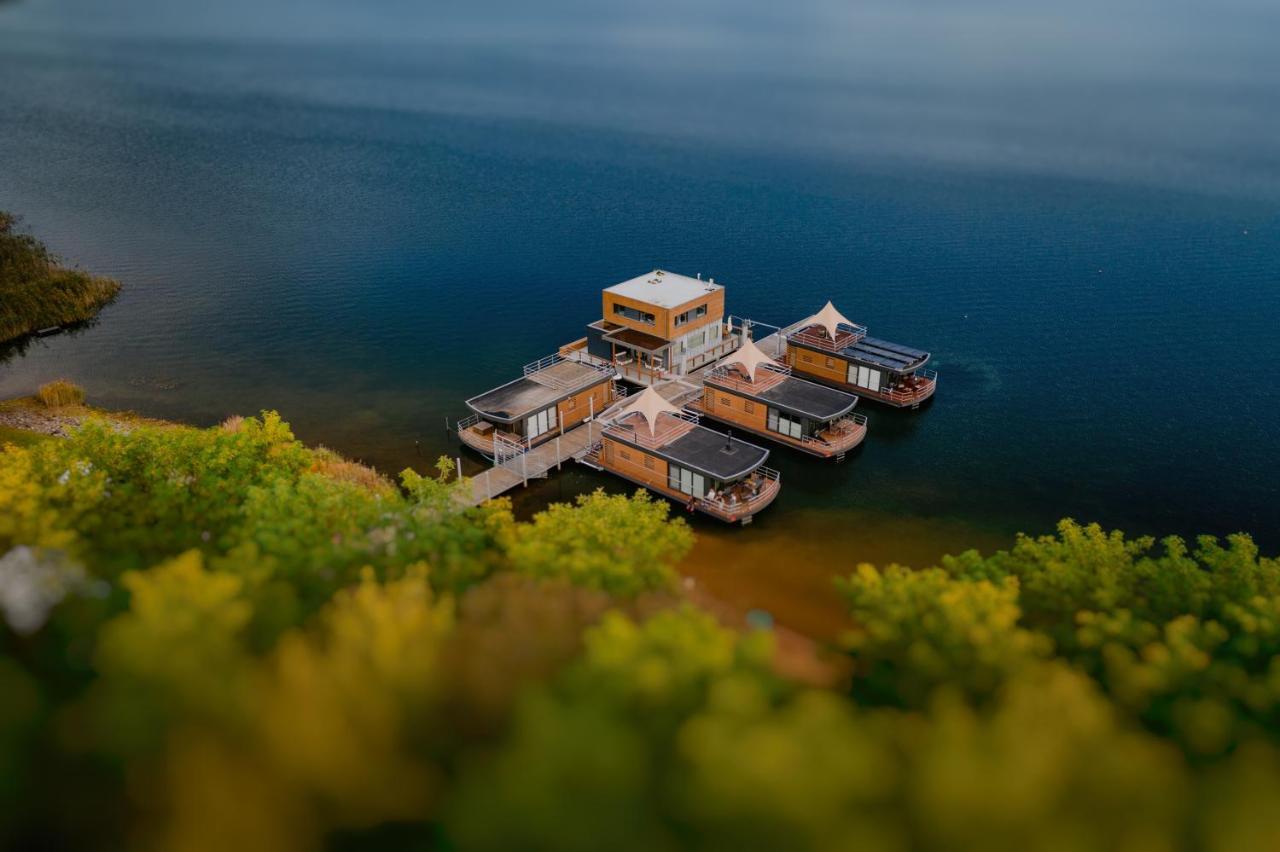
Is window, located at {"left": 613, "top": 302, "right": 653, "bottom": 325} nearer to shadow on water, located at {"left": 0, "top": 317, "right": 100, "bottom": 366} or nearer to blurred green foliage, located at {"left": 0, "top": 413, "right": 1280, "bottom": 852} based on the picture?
blurred green foliage, located at {"left": 0, "top": 413, "right": 1280, "bottom": 852}

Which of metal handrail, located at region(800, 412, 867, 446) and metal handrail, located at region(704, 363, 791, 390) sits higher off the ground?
metal handrail, located at region(704, 363, 791, 390)

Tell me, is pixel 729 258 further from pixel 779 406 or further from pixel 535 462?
pixel 535 462

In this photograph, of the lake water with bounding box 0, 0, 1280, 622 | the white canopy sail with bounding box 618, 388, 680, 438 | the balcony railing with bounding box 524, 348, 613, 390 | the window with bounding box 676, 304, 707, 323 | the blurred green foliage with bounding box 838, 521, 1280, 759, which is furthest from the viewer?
the window with bounding box 676, 304, 707, 323

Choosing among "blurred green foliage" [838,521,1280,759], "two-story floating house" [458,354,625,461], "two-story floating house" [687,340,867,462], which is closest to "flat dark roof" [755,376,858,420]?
"two-story floating house" [687,340,867,462]

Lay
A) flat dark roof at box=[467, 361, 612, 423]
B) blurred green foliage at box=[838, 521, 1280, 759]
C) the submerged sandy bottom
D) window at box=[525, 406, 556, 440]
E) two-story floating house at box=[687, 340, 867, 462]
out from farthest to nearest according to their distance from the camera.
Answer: two-story floating house at box=[687, 340, 867, 462], window at box=[525, 406, 556, 440], flat dark roof at box=[467, 361, 612, 423], the submerged sandy bottom, blurred green foliage at box=[838, 521, 1280, 759]

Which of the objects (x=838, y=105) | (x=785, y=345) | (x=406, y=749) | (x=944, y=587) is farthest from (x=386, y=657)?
(x=838, y=105)

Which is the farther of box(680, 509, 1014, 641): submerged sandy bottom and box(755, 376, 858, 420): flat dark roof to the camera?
box(755, 376, 858, 420): flat dark roof

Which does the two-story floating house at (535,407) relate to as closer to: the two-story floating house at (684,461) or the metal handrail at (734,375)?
the two-story floating house at (684,461)

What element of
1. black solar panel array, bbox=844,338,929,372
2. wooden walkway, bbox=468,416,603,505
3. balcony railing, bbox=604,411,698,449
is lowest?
wooden walkway, bbox=468,416,603,505
